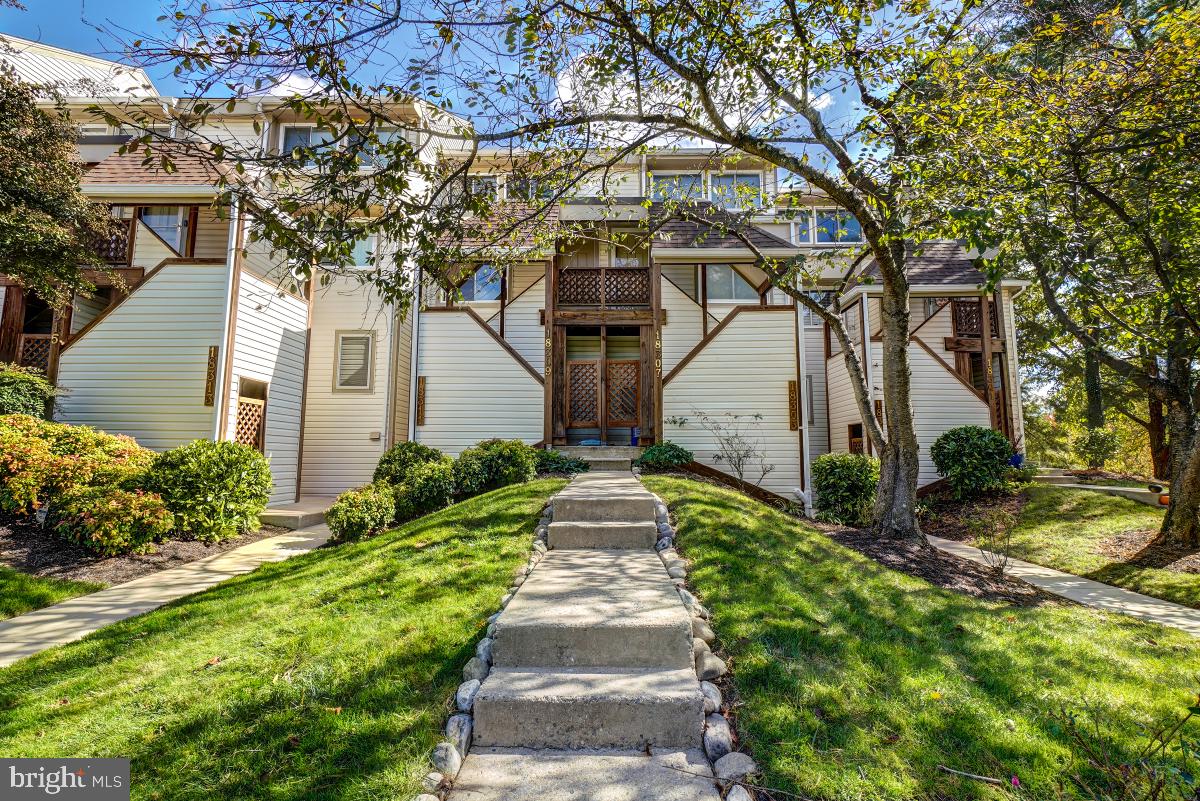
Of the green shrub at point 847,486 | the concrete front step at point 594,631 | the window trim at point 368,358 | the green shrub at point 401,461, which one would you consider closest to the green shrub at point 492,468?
the green shrub at point 401,461

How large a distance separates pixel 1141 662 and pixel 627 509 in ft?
14.2

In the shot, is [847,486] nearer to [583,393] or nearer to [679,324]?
[679,324]

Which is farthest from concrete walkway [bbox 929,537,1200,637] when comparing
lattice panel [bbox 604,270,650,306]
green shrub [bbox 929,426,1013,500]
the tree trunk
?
lattice panel [bbox 604,270,650,306]

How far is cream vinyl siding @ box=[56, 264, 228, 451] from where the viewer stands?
32.0ft

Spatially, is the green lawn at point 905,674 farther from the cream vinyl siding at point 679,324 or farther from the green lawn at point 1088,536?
the cream vinyl siding at point 679,324

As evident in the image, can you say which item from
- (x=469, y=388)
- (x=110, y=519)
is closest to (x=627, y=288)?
(x=469, y=388)

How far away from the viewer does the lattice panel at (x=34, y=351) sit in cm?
1027

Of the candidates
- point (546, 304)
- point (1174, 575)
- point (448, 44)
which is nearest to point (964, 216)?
point (448, 44)

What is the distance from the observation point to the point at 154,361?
9.89 metres

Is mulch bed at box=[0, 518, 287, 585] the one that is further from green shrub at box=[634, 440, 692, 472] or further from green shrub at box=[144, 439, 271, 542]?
green shrub at box=[634, 440, 692, 472]

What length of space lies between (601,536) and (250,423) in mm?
8412

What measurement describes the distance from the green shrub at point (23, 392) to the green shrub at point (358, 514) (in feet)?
18.4

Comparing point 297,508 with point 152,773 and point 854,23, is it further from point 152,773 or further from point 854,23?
point 854,23

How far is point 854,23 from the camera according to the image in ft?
18.7
